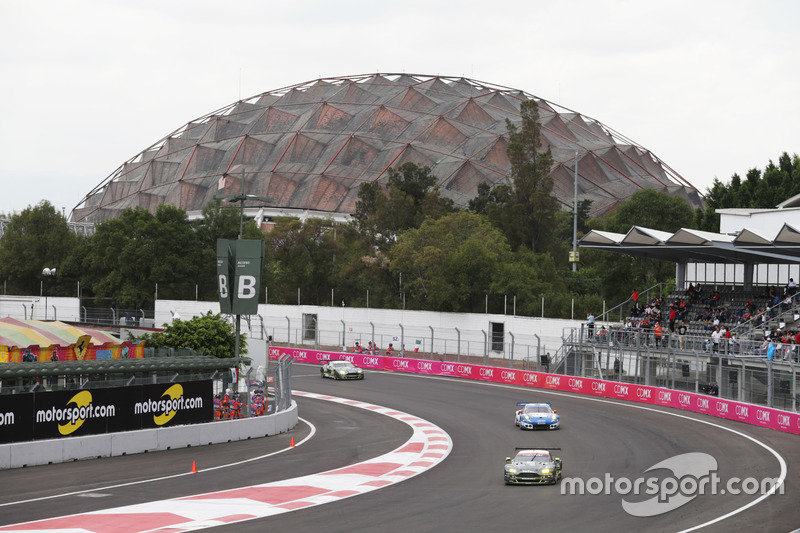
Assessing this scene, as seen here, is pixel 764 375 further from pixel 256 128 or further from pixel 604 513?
pixel 256 128

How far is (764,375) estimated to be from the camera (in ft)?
115

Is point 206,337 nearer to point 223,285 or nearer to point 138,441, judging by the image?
point 223,285

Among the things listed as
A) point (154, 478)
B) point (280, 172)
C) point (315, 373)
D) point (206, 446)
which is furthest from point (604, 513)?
point (280, 172)

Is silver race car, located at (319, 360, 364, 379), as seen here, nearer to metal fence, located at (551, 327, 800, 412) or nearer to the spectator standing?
metal fence, located at (551, 327, 800, 412)

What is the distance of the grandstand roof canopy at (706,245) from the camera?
143 feet

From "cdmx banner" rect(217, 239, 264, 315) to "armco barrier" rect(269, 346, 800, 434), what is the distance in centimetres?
1979

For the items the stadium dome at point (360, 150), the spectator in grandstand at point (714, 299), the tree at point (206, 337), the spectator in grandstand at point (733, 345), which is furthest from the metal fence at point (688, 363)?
the stadium dome at point (360, 150)

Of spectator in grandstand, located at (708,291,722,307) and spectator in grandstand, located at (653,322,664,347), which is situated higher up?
spectator in grandstand, located at (708,291,722,307)

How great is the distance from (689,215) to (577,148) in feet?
124

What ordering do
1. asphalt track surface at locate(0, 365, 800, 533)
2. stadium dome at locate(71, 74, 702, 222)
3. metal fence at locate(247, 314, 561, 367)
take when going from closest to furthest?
asphalt track surface at locate(0, 365, 800, 533)
metal fence at locate(247, 314, 561, 367)
stadium dome at locate(71, 74, 702, 222)

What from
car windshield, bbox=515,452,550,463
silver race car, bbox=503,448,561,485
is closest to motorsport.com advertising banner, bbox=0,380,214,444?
silver race car, bbox=503,448,561,485

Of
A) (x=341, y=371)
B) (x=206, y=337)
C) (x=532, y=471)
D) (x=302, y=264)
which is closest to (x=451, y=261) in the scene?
(x=341, y=371)

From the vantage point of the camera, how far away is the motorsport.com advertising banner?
2433 centimetres

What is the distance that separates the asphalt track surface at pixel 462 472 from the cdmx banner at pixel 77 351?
10028mm
